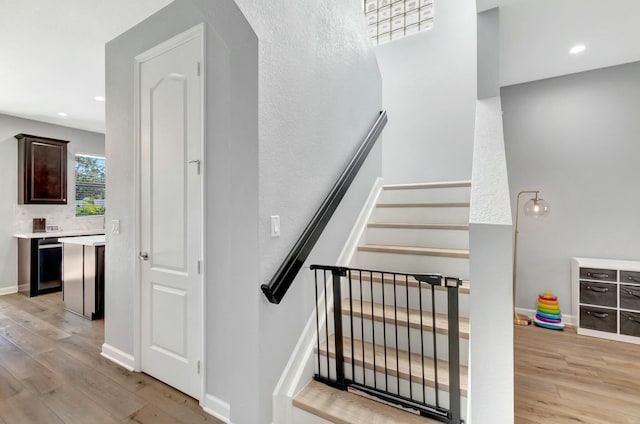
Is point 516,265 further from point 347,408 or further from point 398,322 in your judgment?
point 347,408

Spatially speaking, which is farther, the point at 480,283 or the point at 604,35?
the point at 604,35

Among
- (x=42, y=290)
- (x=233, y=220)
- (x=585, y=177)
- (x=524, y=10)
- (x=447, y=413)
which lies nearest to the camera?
(x=447, y=413)

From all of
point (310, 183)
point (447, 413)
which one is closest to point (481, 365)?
point (447, 413)

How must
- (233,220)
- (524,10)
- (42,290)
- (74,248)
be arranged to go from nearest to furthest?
1. (233,220)
2. (524,10)
3. (74,248)
4. (42,290)

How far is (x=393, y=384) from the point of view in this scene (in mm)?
1643

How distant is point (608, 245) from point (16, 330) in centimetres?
657

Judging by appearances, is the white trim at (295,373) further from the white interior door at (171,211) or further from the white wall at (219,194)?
the white interior door at (171,211)

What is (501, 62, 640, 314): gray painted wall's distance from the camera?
3.25 metres

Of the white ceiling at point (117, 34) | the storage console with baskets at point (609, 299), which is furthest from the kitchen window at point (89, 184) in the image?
the storage console with baskets at point (609, 299)

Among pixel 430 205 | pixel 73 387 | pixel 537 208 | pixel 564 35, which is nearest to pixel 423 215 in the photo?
pixel 430 205

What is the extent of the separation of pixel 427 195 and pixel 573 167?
2.02 metres

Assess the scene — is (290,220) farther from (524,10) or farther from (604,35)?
(604,35)

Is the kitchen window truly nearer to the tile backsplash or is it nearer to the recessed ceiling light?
the tile backsplash

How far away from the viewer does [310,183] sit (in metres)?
1.92
